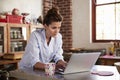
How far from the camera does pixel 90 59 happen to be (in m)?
1.94

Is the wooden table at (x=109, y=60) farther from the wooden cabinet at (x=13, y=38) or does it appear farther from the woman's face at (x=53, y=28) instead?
the woman's face at (x=53, y=28)

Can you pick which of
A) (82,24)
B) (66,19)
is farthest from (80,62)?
(66,19)

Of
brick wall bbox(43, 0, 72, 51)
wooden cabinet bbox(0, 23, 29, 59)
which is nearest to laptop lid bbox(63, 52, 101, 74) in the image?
wooden cabinet bbox(0, 23, 29, 59)

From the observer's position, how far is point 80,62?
186 cm

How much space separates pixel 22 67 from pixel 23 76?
1.19 ft

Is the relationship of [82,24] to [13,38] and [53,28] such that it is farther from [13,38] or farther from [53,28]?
[53,28]

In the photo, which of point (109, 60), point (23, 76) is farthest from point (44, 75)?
point (109, 60)

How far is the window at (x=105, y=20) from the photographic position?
4.93 meters

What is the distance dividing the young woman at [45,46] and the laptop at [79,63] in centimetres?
26

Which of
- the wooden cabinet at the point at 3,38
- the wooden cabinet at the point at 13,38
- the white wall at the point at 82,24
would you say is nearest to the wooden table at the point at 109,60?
the white wall at the point at 82,24

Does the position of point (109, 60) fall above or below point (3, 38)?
below

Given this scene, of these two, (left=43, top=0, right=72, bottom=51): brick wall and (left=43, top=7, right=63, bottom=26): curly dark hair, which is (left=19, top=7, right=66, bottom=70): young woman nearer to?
(left=43, top=7, right=63, bottom=26): curly dark hair

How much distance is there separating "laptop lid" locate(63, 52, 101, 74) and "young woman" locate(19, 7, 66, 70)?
27 centimetres

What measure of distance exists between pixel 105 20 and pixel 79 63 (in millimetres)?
3420
